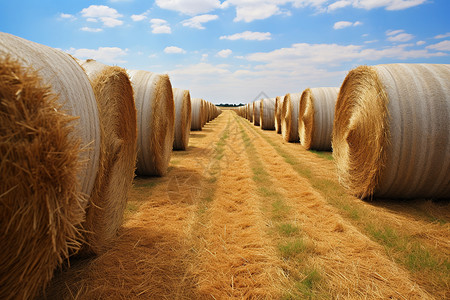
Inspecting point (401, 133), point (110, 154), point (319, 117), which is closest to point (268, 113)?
point (319, 117)

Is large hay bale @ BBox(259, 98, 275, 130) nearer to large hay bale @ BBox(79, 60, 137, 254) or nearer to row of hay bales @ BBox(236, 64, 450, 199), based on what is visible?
row of hay bales @ BBox(236, 64, 450, 199)

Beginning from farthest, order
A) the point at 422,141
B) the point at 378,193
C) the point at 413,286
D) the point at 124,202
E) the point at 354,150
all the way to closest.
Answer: the point at 354,150 → the point at 378,193 → the point at 422,141 → the point at 124,202 → the point at 413,286

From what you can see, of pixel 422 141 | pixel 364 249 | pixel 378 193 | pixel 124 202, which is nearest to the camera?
pixel 364 249

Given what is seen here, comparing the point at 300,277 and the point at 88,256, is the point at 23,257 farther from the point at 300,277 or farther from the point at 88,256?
the point at 300,277

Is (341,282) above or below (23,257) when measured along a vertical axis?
below

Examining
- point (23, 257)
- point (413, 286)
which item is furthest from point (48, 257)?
point (413, 286)

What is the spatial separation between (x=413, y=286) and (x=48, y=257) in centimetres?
314

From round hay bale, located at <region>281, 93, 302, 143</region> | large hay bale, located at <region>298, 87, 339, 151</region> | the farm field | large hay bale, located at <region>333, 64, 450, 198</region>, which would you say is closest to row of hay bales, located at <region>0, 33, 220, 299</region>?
the farm field

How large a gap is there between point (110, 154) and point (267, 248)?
7.54ft

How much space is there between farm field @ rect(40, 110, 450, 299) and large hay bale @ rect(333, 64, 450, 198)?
1.29 feet

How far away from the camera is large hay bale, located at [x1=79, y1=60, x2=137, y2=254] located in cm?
312

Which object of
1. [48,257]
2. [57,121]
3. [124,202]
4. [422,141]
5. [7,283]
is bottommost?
[124,202]

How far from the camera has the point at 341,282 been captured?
9.08 ft

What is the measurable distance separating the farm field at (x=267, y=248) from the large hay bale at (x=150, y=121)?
0.83 m
